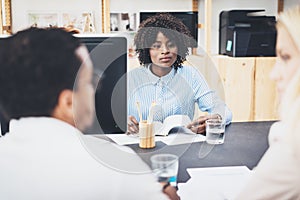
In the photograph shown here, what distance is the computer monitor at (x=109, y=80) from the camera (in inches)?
41.5

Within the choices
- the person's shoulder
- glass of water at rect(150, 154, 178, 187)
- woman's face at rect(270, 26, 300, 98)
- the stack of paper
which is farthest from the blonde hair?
the person's shoulder

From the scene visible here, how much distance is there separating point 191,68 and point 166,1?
1375 mm

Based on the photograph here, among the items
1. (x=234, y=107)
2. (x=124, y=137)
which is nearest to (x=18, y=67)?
(x=124, y=137)

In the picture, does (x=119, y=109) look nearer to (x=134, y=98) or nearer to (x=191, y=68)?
(x=134, y=98)

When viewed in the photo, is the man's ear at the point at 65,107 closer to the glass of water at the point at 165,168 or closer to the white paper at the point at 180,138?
the glass of water at the point at 165,168

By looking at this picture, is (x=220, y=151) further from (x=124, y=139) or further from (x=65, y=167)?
(x=65, y=167)

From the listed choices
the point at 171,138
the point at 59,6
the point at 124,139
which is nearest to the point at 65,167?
the point at 124,139

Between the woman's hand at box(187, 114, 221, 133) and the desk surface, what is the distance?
77 millimetres

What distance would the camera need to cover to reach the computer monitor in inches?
41.5

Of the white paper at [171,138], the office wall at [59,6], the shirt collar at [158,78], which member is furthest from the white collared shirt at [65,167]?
the office wall at [59,6]

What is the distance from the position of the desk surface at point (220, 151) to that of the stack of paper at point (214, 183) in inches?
1.2

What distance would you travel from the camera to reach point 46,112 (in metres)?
0.99

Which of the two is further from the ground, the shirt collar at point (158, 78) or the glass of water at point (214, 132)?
the shirt collar at point (158, 78)

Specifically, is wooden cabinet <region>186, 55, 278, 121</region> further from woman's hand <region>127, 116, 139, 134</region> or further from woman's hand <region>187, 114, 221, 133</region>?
woman's hand <region>127, 116, 139, 134</region>
